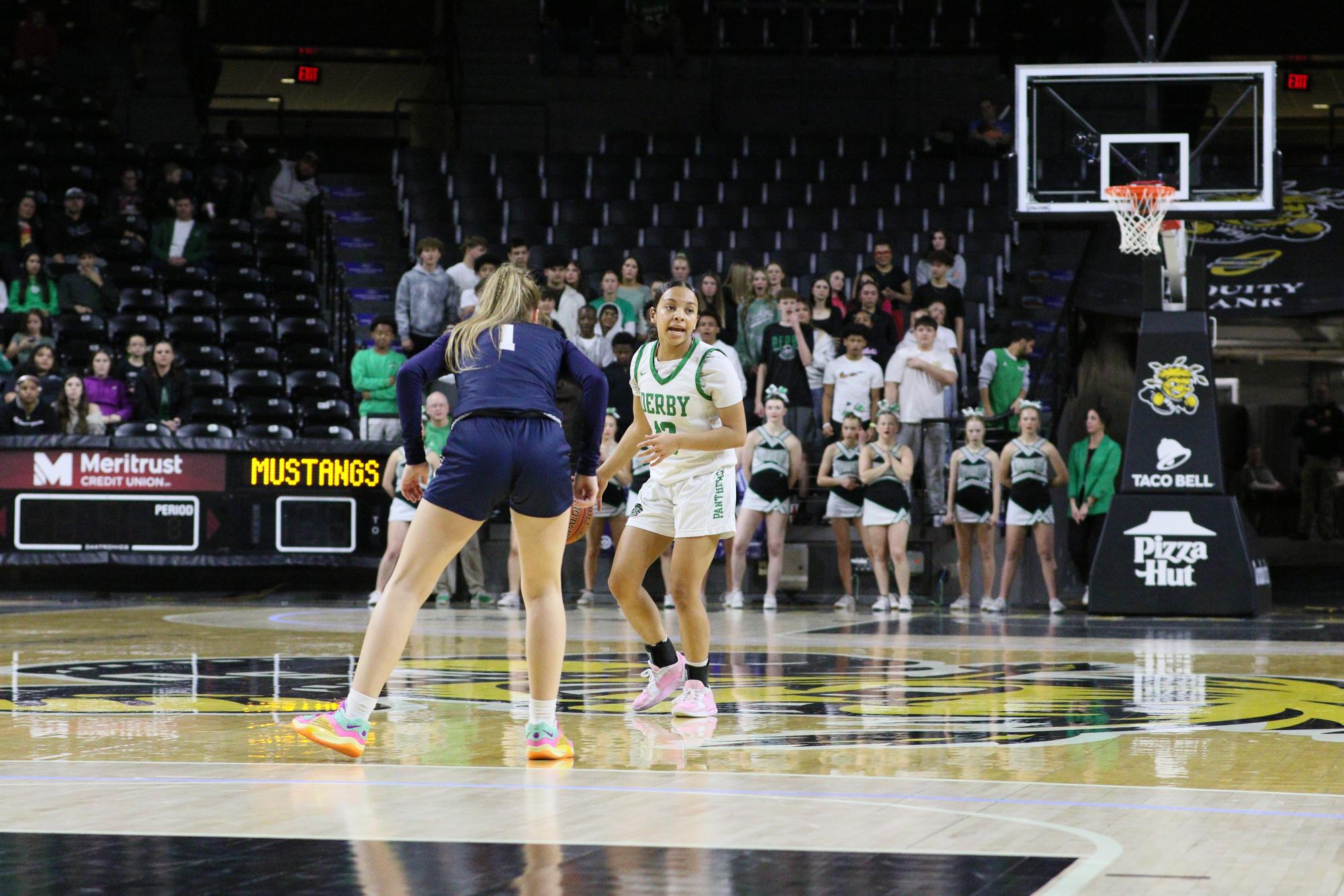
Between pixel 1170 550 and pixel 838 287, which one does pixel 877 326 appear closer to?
pixel 838 287

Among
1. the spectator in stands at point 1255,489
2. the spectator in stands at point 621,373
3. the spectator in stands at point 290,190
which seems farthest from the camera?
the spectator in stands at point 1255,489

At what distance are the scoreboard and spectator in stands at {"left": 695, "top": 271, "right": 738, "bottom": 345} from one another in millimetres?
3498

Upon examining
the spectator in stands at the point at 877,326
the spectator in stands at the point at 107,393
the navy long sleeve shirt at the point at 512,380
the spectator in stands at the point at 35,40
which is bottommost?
the navy long sleeve shirt at the point at 512,380

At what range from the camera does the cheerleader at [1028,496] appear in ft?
52.6

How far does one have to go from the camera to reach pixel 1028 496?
52.6 ft

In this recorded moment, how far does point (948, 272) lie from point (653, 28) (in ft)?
30.9

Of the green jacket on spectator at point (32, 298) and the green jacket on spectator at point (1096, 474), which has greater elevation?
the green jacket on spectator at point (32, 298)

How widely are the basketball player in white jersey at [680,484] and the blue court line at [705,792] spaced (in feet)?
6.87

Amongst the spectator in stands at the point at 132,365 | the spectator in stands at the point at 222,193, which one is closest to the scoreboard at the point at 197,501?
the spectator in stands at the point at 132,365

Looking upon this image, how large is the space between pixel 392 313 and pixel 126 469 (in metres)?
5.48

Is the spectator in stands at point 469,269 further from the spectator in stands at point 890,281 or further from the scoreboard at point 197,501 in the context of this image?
the spectator in stands at point 890,281

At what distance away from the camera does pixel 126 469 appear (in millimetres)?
17078

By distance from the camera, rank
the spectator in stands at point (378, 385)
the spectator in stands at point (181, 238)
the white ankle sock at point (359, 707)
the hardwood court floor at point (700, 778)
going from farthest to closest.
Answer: the spectator in stands at point (181, 238) < the spectator in stands at point (378, 385) < the white ankle sock at point (359, 707) < the hardwood court floor at point (700, 778)

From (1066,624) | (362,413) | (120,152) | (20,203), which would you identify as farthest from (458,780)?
(120,152)
